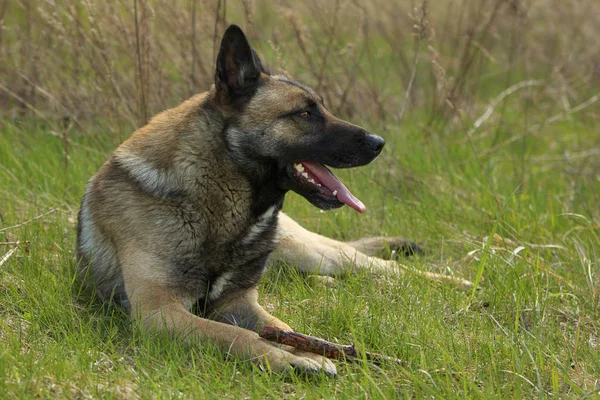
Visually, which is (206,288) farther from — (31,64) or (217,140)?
(31,64)

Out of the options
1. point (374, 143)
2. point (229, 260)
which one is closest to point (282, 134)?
point (374, 143)

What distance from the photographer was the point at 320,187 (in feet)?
12.8

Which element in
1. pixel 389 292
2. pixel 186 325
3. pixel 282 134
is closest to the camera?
pixel 186 325

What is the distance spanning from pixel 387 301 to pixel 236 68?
1377mm

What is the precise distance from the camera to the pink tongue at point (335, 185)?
3883 mm

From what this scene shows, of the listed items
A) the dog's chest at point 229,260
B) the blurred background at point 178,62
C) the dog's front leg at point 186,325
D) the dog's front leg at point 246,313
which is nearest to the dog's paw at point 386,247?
the blurred background at point 178,62

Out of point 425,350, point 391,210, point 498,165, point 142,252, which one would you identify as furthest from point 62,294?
point 498,165

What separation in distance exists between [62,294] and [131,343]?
0.62 m

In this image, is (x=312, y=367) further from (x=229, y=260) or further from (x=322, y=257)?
(x=322, y=257)

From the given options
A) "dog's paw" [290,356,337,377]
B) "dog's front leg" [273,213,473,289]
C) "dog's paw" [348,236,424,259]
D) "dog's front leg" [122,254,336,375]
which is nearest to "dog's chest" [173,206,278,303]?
"dog's front leg" [122,254,336,375]

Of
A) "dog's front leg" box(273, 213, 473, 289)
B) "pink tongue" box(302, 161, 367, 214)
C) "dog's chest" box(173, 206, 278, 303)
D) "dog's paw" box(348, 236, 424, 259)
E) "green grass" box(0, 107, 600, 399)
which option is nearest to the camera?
"green grass" box(0, 107, 600, 399)

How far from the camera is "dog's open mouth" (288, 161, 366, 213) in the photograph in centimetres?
388

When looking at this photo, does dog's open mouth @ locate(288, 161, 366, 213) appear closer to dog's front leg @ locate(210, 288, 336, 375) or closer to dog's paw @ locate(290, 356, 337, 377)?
dog's front leg @ locate(210, 288, 336, 375)

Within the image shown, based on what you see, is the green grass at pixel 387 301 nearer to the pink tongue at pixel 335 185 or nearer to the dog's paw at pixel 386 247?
the dog's paw at pixel 386 247
